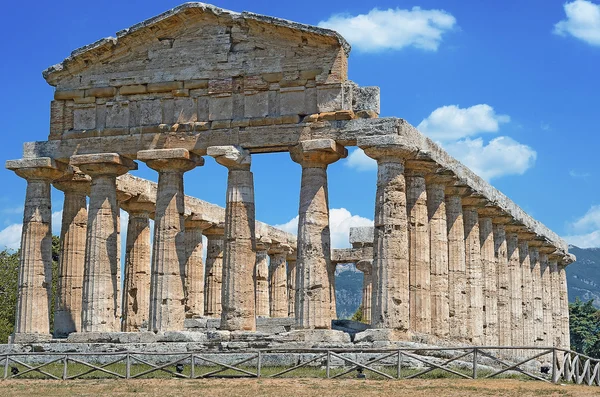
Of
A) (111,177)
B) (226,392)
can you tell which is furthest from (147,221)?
(226,392)

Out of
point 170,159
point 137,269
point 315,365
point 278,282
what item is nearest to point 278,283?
point 278,282

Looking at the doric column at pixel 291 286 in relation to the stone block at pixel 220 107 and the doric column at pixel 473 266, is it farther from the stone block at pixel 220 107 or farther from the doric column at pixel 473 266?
the stone block at pixel 220 107

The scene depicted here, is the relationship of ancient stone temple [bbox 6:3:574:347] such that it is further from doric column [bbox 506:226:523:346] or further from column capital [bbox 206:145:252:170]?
doric column [bbox 506:226:523:346]

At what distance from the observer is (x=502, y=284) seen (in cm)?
5816

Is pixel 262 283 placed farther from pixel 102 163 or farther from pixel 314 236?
pixel 314 236

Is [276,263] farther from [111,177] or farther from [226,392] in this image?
[226,392]

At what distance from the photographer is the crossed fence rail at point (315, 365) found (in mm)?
34594

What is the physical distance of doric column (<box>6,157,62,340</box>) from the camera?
4634cm

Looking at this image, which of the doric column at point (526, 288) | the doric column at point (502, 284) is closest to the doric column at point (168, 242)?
the doric column at point (502, 284)

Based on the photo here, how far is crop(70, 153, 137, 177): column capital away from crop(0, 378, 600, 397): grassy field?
11.9 meters

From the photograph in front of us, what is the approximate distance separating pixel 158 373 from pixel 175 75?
12835 mm

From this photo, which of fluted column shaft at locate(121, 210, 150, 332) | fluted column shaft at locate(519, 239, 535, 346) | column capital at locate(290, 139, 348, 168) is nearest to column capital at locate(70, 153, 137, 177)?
fluted column shaft at locate(121, 210, 150, 332)

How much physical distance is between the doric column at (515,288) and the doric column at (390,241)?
1899cm

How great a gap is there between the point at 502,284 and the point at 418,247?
48.5 ft
